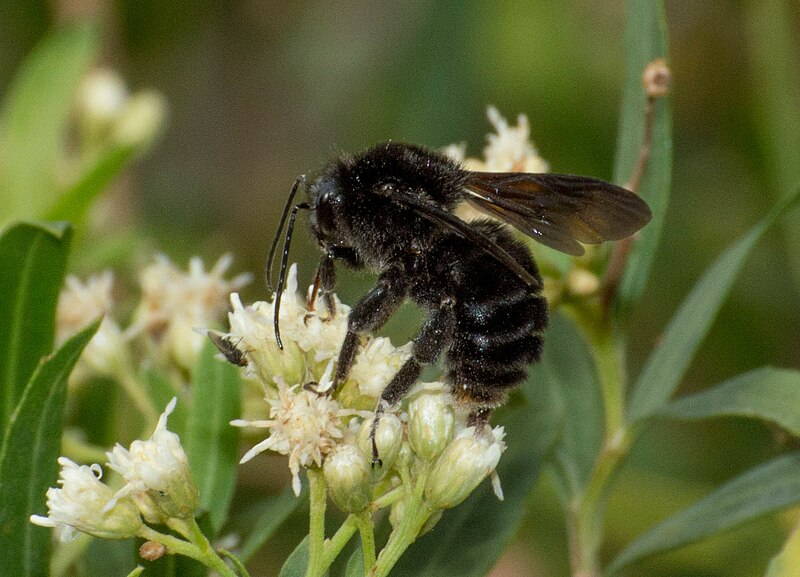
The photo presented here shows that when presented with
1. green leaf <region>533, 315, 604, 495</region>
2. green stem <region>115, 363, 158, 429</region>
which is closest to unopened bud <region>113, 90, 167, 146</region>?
green stem <region>115, 363, 158, 429</region>

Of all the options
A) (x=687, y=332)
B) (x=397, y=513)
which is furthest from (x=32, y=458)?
(x=687, y=332)

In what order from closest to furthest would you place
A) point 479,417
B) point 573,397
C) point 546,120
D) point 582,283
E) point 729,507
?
point 479,417 < point 729,507 < point 582,283 < point 573,397 < point 546,120

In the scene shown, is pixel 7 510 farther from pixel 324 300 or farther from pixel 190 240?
pixel 190 240

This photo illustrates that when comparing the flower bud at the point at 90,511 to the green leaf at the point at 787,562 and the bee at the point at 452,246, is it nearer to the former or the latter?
the bee at the point at 452,246

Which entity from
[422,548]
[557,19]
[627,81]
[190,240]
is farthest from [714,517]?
[557,19]

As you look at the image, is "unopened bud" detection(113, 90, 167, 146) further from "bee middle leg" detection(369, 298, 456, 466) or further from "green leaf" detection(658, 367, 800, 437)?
"green leaf" detection(658, 367, 800, 437)

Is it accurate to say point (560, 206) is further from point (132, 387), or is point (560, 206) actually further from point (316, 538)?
point (132, 387)
